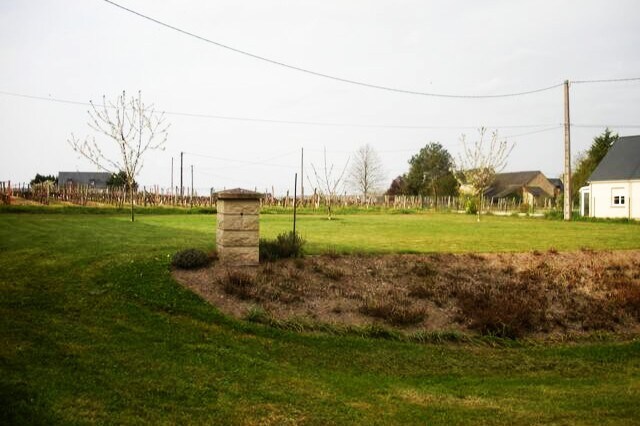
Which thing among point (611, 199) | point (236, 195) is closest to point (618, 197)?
point (611, 199)

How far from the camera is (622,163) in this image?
41.9 meters

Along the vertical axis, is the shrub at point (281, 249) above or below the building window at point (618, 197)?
below

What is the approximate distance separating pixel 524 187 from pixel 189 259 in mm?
80303

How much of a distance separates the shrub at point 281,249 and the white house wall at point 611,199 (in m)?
34.4

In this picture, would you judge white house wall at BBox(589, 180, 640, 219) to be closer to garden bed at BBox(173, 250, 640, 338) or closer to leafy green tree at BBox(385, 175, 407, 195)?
garden bed at BBox(173, 250, 640, 338)

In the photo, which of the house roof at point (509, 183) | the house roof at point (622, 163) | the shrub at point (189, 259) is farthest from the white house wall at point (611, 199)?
the house roof at point (509, 183)

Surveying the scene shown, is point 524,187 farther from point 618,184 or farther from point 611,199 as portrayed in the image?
point 618,184

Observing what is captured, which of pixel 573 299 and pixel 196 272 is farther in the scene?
pixel 573 299

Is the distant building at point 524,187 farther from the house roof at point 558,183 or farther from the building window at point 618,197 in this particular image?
the building window at point 618,197

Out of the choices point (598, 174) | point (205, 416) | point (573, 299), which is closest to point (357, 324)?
point (205, 416)

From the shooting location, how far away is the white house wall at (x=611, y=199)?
3959cm

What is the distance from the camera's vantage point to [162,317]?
957 cm

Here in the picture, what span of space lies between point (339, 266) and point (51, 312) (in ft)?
21.1

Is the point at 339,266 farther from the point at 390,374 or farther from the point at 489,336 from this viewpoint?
the point at 390,374
